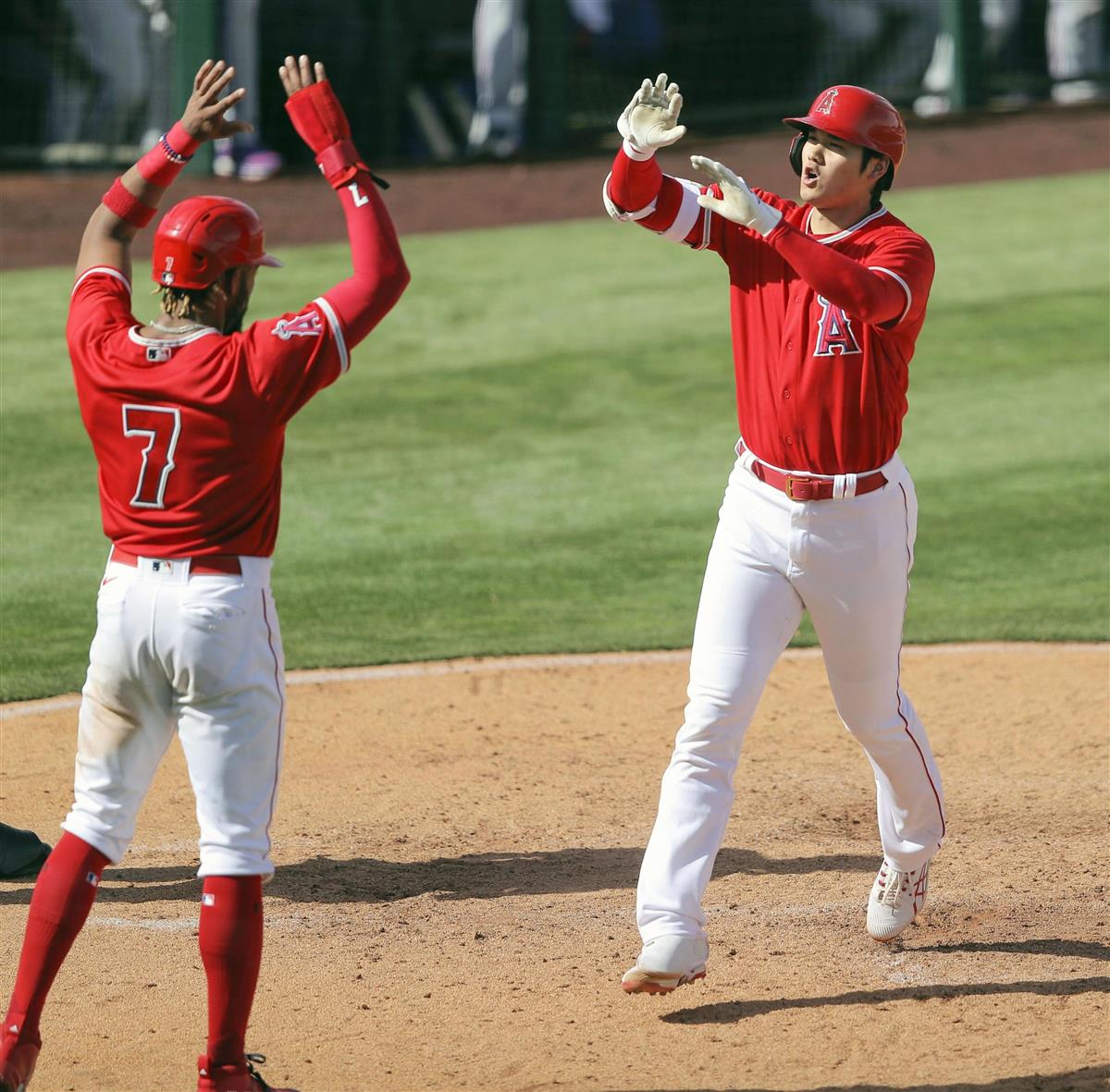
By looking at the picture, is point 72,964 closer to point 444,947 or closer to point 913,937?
point 444,947

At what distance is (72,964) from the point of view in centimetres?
443

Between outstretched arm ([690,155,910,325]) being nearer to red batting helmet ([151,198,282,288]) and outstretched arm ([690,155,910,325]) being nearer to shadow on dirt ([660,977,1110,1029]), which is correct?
red batting helmet ([151,198,282,288])

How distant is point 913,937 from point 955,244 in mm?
10951

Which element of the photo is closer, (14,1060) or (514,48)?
(14,1060)

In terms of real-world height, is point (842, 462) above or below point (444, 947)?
above

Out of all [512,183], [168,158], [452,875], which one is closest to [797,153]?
[168,158]

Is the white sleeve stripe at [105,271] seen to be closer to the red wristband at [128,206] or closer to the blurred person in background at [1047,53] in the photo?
the red wristband at [128,206]

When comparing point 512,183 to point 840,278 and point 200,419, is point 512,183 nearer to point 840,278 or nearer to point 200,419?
point 840,278

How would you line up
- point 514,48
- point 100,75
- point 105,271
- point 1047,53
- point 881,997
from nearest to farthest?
point 105,271 < point 881,997 < point 100,75 < point 514,48 < point 1047,53

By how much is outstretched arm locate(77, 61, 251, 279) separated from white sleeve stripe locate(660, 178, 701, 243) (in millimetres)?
1056

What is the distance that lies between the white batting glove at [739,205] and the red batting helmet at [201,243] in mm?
1047

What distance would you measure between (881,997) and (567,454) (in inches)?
257

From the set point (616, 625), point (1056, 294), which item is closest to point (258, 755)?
point (616, 625)

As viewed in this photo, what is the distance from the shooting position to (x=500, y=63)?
17719 millimetres
